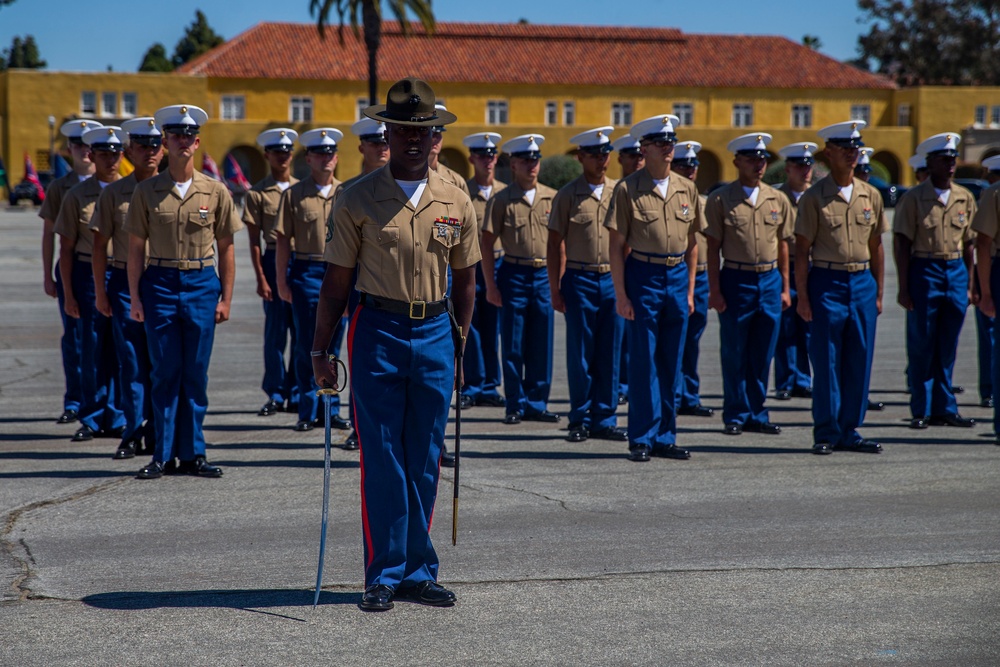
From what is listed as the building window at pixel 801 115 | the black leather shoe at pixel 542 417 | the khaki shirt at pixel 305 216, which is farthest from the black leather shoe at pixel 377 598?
the building window at pixel 801 115

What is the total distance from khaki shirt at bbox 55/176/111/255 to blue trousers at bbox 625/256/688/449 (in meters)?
4.15

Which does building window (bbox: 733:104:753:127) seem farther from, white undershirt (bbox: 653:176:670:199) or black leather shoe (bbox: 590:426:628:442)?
white undershirt (bbox: 653:176:670:199)

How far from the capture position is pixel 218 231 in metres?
8.31

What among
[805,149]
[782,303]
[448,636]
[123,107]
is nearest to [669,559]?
[448,636]

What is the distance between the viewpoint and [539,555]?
641 centimetres

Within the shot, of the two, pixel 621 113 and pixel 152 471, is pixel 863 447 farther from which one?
pixel 621 113

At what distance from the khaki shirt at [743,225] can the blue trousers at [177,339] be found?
13.8ft

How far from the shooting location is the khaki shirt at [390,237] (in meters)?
5.56

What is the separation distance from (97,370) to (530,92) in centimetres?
6398

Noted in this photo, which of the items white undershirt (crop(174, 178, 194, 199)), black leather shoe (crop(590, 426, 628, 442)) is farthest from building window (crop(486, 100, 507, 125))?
white undershirt (crop(174, 178, 194, 199))

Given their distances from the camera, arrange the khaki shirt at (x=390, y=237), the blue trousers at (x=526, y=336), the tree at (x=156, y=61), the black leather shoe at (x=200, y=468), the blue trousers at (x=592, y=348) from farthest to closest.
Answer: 1. the tree at (x=156, y=61)
2. the blue trousers at (x=526, y=336)
3. the blue trousers at (x=592, y=348)
4. the black leather shoe at (x=200, y=468)
5. the khaki shirt at (x=390, y=237)

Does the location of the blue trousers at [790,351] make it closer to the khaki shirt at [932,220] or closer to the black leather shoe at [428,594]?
the khaki shirt at [932,220]

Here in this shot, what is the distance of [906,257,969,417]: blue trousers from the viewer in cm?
1072

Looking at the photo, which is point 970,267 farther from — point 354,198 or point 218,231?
point 354,198
